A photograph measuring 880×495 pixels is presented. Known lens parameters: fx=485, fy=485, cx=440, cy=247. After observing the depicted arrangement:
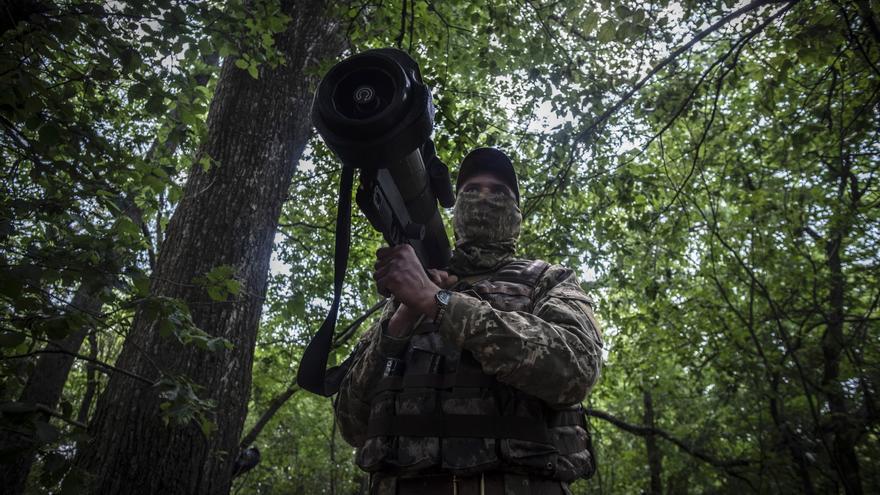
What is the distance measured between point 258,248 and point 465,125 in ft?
6.36

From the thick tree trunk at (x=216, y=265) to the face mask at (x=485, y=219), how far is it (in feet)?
4.45

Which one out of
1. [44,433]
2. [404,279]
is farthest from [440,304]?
[44,433]

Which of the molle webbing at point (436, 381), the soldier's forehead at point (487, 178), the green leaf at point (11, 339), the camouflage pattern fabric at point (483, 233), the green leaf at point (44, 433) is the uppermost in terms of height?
the soldier's forehead at point (487, 178)

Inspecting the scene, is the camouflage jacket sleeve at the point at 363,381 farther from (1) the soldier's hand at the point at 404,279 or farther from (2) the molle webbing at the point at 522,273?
(2) the molle webbing at the point at 522,273

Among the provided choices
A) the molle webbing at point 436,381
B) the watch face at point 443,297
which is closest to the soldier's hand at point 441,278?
the watch face at point 443,297

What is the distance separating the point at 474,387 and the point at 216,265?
2245 millimetres

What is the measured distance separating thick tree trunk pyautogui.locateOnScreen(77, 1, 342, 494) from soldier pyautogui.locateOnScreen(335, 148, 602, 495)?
1030mm

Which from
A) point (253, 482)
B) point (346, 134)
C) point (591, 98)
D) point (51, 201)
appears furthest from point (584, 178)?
point (253, 482)

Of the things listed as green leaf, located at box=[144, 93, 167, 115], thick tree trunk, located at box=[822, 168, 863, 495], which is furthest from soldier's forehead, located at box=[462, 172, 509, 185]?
thick tree trunk, located at box=[822, 168, 863, 495]

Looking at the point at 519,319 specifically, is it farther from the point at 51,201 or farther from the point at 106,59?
the point at 106,59

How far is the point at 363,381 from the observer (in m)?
2.13

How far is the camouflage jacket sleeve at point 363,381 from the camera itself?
2090 mm

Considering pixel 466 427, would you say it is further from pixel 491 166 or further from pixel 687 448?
pixel 687 448

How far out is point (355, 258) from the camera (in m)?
8.84
